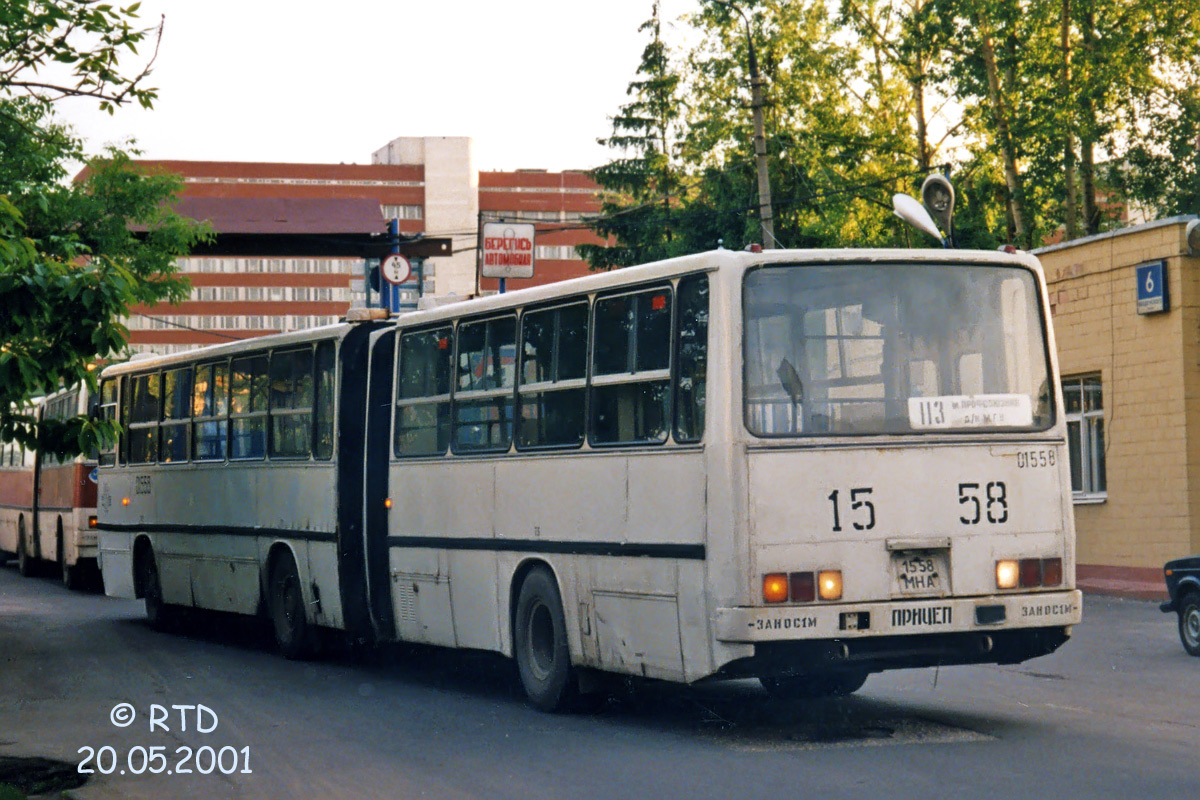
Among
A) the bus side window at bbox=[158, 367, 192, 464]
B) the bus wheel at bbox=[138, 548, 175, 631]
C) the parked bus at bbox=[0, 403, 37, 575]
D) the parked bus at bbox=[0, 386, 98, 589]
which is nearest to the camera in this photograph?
the bus side window at bbox=[158, 367, 192, 464]

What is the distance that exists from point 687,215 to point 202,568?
3770cm

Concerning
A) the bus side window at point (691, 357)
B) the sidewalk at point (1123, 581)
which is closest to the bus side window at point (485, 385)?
the bus side window at point (691, 357)

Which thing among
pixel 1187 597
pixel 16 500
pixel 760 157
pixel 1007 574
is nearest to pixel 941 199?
Answer: pixel 1187 597

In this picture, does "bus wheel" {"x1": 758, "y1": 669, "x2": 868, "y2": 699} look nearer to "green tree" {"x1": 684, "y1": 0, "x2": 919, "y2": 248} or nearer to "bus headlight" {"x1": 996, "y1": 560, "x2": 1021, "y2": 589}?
"bus headlight" {"x1": 996, "y1": 560, "x2": 1021, "y2": 589}

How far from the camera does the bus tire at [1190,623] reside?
15516 mm

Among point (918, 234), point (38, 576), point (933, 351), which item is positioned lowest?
point (38, 576)

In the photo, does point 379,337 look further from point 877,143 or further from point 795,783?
point 877,143

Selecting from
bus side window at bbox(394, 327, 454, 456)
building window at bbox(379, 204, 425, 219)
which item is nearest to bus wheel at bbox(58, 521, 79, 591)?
bus side window at bbox(394, 327, 454, 456)

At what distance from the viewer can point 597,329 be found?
11.6m

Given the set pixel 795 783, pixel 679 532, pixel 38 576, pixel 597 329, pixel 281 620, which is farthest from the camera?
pixel 38 576

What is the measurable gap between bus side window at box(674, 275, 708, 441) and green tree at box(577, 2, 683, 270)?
49077 mm

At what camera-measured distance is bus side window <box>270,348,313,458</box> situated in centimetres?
1648

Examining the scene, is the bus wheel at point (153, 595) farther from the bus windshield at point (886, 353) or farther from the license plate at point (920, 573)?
the license plate at point (920, 573)

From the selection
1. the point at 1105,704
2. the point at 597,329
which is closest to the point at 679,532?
Answer: the point at 597,329
